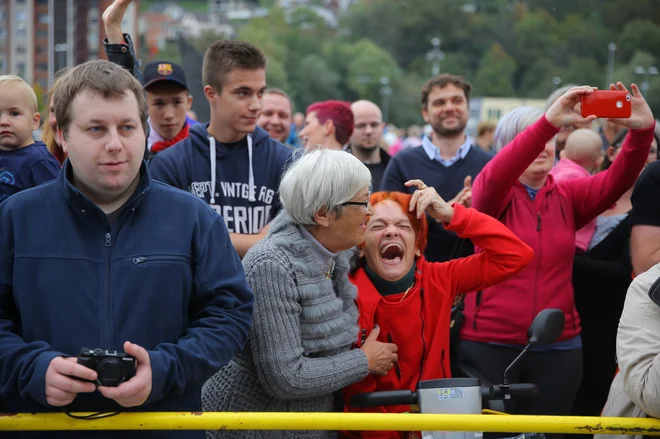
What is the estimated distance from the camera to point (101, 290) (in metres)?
2.75

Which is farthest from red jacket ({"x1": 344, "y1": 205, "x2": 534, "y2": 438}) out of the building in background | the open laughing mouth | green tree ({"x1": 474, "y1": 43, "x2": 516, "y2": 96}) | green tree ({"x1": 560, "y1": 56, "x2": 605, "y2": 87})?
the building in background

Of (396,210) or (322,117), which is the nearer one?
(396,210)

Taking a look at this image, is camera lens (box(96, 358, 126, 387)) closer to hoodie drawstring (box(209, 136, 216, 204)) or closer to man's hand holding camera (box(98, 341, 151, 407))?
man's hand holding camera (box(98, 341, 151, 407))

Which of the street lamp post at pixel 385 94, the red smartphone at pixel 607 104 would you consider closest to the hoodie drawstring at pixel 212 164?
the red smartphone at pixel 607 104

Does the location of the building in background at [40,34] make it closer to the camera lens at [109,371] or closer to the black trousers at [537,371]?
the black trousers at [537,371]

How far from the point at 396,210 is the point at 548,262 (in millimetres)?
1110

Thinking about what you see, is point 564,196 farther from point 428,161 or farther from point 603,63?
point 603,63

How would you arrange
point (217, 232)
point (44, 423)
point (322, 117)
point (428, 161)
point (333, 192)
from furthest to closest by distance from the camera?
point (322, 117) → point (428, 161) → point (333, 192) → point (217, 232) → point (44, 423)

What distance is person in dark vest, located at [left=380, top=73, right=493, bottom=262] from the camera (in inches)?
234

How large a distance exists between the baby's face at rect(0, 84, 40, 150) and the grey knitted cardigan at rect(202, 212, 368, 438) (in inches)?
60.3

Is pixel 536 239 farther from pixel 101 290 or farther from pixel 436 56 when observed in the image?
pixel 436 56

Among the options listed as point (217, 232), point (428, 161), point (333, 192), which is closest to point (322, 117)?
point (428, 161)

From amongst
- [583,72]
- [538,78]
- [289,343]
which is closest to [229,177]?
[289,343]

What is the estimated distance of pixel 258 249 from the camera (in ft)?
11.4
